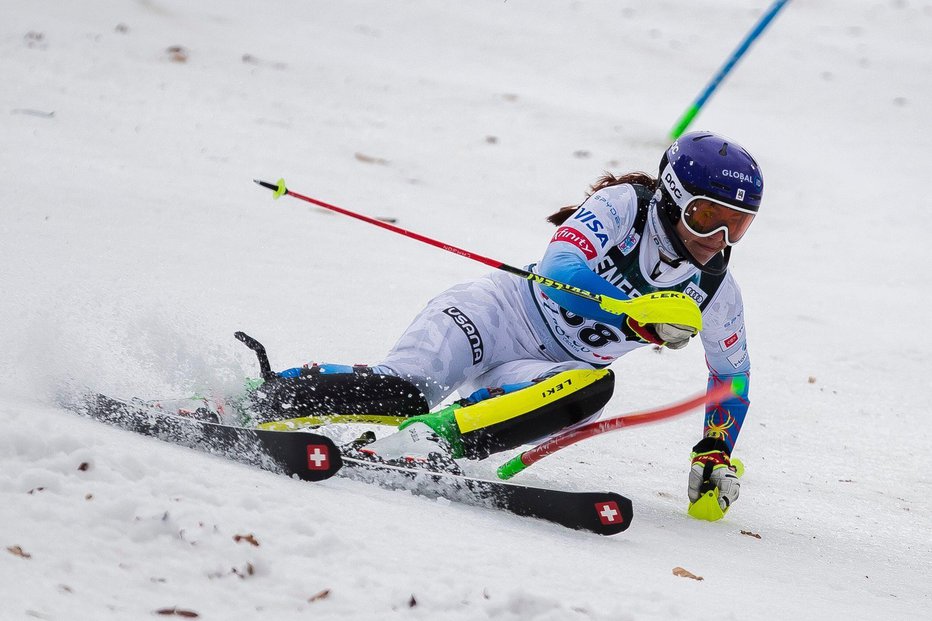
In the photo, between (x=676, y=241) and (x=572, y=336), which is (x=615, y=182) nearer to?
(x=676, y=241)

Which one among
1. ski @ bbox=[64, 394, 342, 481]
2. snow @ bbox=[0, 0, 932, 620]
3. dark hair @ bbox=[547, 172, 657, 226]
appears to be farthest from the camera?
dark hair @ bbox=[547, 172, 657, 226]

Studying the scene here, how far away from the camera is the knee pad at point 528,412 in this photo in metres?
2.99

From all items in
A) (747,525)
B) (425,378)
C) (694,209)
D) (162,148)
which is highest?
(694,209)

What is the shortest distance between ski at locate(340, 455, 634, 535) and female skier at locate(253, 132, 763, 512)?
0.11 metres

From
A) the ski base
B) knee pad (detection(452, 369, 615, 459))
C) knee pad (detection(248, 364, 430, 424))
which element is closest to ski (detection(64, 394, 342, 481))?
the ski base

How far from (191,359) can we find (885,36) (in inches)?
479

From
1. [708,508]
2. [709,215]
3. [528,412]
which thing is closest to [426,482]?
[528,412]

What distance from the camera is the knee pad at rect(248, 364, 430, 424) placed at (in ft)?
10.5

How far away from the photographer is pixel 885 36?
13.3 m

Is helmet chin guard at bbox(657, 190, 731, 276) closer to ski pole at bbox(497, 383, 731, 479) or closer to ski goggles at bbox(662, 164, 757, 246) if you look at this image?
ski goggles at bbox(662, 164, 757, 246)

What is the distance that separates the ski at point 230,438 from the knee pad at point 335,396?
1.08 feet

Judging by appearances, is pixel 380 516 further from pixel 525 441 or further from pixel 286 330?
pixel 286 330

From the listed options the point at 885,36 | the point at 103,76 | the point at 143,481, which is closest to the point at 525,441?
the point at 143,481

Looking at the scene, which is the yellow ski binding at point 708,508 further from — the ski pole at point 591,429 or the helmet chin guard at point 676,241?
Answer: the helmet chin guard at point 676,241
